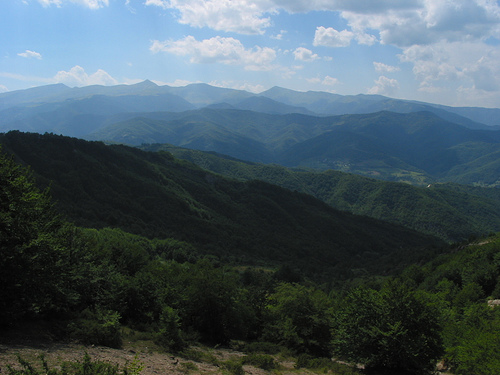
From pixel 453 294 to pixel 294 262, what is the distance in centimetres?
8487

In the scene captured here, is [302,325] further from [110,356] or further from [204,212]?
[204,212]

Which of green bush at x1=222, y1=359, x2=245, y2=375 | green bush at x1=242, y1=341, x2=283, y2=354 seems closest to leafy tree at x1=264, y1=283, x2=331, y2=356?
green bush at x1=242, y1=341, x2=283, y2=354

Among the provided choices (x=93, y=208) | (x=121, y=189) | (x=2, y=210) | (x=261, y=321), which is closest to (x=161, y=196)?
(x=121, y=189)

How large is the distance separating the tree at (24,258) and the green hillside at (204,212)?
82.3 metres

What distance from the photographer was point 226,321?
29.2 m

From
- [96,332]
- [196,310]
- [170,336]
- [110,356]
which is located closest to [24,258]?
[96,332]

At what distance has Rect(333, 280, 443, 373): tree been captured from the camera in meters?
21.7

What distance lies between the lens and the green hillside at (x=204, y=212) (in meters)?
118

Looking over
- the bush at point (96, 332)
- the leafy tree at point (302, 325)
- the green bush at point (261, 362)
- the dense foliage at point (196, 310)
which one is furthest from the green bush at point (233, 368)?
the leafy tree at point (302, 325)

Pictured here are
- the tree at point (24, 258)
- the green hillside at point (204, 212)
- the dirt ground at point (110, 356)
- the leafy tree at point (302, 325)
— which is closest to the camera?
the dirt ground at point (110, 356)

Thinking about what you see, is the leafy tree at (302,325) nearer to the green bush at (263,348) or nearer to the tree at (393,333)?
the green bush at (263,348)

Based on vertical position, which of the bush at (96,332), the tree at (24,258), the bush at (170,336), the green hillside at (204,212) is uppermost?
the tree at (24,258)

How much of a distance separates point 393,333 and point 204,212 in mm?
133365

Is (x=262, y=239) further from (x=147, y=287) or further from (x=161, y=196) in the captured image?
(x=147, y=287)
